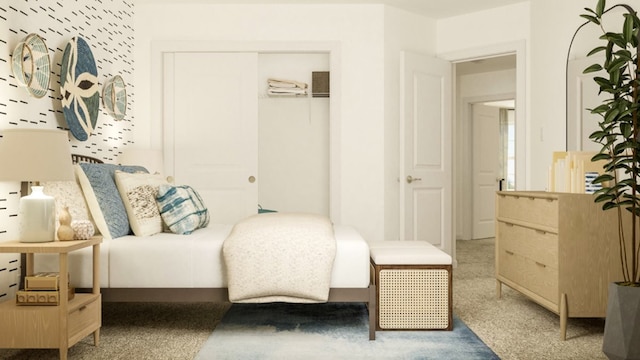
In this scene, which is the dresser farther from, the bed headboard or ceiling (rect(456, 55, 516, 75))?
ceiling (rect(456, 55, 516, 75))

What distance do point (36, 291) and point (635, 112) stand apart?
2931mm

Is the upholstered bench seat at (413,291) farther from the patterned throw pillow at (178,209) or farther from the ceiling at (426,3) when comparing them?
the ceiling at (426,3)

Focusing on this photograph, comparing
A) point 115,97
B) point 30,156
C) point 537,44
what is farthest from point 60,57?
point 537,44

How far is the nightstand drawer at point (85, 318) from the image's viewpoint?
7.90ft

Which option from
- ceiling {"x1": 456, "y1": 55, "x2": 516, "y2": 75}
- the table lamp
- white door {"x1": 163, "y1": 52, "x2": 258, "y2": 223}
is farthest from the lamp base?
ceiling {"x1": 456, "y1": 55, "x2": 516, "y2": 75}

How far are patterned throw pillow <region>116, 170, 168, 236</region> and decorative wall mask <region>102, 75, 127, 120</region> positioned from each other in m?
1.13

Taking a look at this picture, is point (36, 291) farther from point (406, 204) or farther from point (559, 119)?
point (559, 119)

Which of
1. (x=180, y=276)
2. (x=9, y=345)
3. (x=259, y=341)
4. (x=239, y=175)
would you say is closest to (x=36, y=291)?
(x=9, y=345)

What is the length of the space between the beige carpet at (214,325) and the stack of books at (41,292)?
0.31m

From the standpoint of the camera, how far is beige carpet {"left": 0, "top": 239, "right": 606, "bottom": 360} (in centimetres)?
258

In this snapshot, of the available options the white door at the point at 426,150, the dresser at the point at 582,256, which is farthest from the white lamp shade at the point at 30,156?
the white door at the point at 426,150

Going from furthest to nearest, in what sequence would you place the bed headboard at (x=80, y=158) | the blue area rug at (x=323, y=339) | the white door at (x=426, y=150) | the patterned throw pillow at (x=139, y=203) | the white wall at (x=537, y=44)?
1. the white door at (x=426, y=150)
2. the white wall at (x=537, y=44)
3. the bed headboard at (x=80, y=158)
4. the patterned throw pillow at (x=139, y=203)
5. the blue area rug at (x=323, y=339)

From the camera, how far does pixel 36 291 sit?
239cm

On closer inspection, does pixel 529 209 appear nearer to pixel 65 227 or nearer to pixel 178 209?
pixel 178 209
